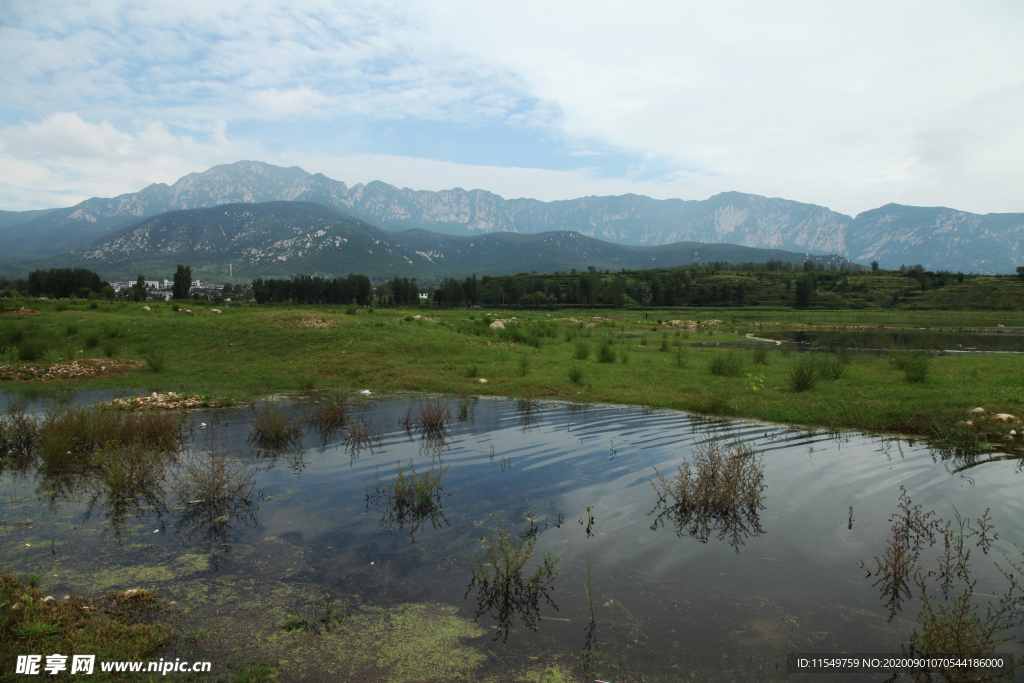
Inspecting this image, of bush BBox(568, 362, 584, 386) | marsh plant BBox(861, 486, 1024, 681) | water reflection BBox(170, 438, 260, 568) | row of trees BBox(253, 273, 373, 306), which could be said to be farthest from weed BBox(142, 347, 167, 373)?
row of trees BBox(253, 273, 373, 306)

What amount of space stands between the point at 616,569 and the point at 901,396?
14577mm

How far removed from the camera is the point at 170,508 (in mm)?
7852

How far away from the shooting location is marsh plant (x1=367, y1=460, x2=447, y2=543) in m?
7.57

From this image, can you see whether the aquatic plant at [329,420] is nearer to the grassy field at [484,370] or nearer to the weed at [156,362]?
the grassy field at [484,370]

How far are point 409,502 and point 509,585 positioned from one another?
9.06ft

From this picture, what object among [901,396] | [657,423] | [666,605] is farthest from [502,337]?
[666,605]

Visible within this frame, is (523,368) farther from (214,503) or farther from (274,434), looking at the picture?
(214,503)

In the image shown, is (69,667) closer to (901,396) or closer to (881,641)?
(881,641)

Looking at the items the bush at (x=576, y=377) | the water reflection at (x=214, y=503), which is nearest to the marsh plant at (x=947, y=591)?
the water reflection at (x=214, y=503)

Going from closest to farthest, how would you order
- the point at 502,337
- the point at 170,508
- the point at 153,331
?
1. the point at 170,508
2. the point at 153,331
3. the point at 502,337

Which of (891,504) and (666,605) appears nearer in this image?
(666,605)

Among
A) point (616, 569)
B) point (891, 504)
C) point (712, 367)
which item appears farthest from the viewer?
point (712, 367)

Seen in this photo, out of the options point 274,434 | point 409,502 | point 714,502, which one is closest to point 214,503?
point 409,502

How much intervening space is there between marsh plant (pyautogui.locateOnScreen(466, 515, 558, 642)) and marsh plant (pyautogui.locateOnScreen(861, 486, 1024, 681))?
3604mm
